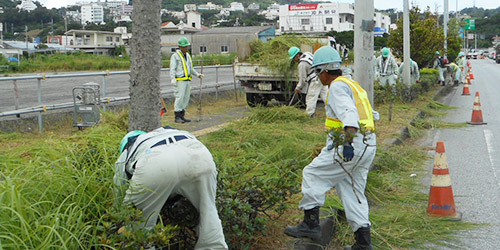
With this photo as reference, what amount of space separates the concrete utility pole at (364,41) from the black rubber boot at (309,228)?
5011 millimetres

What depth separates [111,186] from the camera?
11.7 feet

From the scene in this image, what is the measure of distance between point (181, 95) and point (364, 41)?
448 centimetres

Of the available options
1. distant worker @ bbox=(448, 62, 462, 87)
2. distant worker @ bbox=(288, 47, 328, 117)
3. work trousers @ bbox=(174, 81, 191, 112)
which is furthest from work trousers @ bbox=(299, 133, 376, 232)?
distant worker @ bbox=(448, 62, 462, 87)

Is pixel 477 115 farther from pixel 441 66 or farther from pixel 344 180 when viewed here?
pixel 441 66

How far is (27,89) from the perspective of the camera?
12398 millimetres

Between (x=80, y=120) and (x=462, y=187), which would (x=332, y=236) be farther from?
(x=80, y=120)

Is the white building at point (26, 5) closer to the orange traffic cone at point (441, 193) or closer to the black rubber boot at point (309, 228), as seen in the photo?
the orange traffic cone at point (441, 193)

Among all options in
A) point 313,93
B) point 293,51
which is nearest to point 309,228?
point 313,93

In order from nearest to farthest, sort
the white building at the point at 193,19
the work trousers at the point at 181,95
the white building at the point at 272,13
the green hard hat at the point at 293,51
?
1. the work trousers at the point at 181,95
2. the green hard hat at the point at 293,51
3. the white building at the point at 193,19
4. the white building at the point at 272,13

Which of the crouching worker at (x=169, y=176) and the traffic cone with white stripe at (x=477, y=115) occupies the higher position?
the crouching worker at (x=169, y=176)

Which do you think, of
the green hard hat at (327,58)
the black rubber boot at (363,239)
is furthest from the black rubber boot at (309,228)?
the green hard hat at (327,58)

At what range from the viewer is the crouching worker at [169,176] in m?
3.29

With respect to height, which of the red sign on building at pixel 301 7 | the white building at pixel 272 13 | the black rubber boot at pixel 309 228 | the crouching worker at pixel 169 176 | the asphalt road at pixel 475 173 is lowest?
the asphalt road at pixel 475 173

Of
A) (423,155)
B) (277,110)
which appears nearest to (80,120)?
(277,110)
